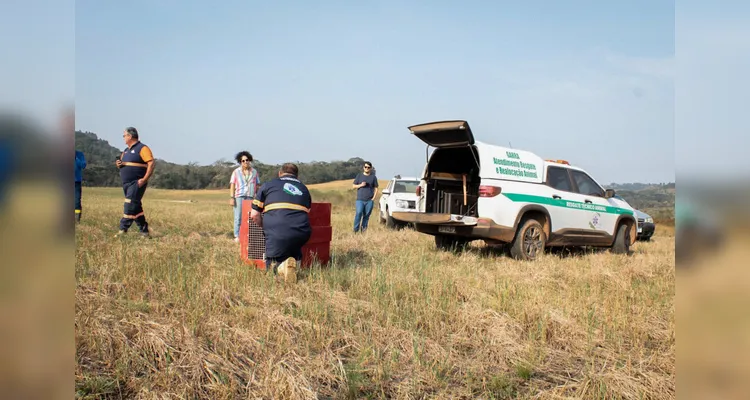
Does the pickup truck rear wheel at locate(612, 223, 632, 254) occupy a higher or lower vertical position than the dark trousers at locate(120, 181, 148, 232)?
lower

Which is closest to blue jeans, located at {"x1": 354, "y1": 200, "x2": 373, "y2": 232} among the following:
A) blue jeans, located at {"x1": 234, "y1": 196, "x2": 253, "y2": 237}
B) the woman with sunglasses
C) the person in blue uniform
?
the woman with sunglasses

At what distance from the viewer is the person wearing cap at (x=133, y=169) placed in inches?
332

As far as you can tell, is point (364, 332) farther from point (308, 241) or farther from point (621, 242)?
point (621, 242)

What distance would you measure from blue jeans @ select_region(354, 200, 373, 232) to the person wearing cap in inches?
198

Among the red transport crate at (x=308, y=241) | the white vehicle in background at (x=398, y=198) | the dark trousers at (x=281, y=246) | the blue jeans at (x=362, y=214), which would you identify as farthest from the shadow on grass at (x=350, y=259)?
the white vehicle in background at (x=398, y=198)

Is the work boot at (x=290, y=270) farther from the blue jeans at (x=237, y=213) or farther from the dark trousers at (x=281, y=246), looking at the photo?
the blue jeans at (x=237, y=213)

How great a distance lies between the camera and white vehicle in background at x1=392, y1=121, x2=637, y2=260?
8.01 m

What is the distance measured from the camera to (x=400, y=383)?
316 cm

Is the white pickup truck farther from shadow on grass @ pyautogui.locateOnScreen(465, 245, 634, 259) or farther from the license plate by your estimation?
the license plate

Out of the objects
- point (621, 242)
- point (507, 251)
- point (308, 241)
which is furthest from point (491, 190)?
point (621, 242)

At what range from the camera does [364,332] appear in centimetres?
402

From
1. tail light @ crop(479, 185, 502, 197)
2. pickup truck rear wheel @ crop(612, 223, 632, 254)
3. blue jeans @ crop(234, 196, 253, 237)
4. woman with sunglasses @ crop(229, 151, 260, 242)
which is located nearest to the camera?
tail light @ crop(479, 185, 502, 197)

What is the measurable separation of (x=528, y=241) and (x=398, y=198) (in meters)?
5.61
